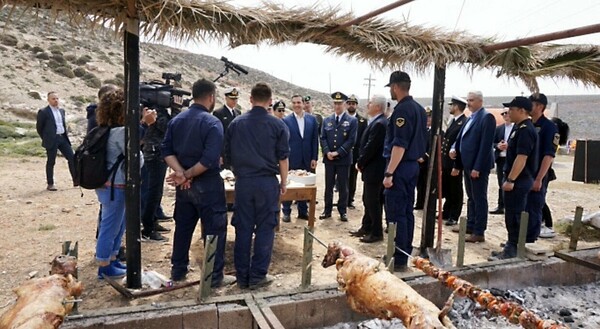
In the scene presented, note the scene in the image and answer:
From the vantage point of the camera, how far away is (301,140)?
7.37 meters

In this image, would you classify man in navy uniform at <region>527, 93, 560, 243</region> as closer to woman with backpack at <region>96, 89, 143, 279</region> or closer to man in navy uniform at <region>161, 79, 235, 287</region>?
man in navy uniform at <region>161, 79, 235, 287</region>

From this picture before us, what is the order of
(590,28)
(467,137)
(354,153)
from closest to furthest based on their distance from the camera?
(590,28) < (467,137) < (354,153)

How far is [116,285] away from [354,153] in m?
5.13

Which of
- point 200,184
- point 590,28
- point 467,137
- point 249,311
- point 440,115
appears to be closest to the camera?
point 590,28

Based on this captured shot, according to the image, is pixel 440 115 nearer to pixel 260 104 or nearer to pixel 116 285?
pixel 260 104

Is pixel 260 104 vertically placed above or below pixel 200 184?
above

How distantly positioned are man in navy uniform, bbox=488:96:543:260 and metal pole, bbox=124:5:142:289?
417 cm

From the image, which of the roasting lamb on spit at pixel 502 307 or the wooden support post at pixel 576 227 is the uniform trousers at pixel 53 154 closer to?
the roasting lamb on spit at pixel 502 307

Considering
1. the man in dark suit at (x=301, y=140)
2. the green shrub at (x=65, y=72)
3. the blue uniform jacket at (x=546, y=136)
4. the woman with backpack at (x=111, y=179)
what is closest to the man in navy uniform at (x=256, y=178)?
the woman with backpack at (x=111, y=179)

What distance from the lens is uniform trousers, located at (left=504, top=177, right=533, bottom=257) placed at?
516 centimetres

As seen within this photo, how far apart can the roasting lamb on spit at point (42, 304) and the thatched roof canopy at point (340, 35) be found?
2.04m

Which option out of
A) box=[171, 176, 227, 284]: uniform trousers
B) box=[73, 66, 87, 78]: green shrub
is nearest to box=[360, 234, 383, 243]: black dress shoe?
box=[171, 176, 227, 284]: uniform trousers

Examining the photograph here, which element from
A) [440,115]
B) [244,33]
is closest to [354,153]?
[440,115]

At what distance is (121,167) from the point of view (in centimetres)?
405
